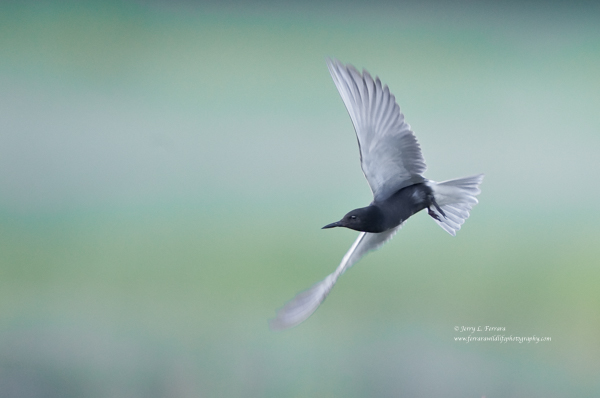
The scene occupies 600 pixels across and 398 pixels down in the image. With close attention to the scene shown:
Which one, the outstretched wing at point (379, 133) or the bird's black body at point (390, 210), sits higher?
the outstretched wing at point (379, 133)

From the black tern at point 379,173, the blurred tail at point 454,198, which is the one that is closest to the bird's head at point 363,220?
the black tern at point 379,173

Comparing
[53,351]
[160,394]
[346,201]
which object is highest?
[346,201]

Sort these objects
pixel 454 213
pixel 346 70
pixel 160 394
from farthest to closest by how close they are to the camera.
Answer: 1. pixel 160 394
2. pixel 454 213
3. pixel 346 70

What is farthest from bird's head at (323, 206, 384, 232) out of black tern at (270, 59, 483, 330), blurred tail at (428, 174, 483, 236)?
blurred tail at (428, 174, 483, 236)

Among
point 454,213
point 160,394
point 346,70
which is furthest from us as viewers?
point 160,394

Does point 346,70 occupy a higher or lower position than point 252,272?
higher

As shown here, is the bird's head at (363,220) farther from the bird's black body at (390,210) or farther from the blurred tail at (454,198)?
the blurred tail at (454,198)

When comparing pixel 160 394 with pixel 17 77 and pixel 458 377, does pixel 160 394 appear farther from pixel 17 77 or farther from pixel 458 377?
pixel 17 77

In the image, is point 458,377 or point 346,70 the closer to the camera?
point 346,70

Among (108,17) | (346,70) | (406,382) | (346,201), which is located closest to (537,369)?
(406,382)
